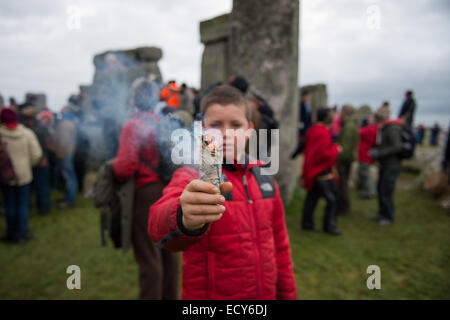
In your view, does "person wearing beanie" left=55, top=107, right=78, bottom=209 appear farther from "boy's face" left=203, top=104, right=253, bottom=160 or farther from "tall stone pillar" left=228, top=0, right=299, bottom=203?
"boy's face" left=203, top=104, right=253, bottom=160

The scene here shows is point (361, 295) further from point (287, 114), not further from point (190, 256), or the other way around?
point (287, 114)

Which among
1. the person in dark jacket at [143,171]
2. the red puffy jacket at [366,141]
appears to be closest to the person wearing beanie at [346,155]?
the red puffy jacket at [366,141]

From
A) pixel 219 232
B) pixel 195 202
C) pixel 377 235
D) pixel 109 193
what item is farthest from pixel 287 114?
pixel 195 202

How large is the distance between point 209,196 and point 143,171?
1890 millimetres

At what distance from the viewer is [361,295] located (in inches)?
131

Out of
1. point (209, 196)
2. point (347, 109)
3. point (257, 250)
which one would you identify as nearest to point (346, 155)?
point (347, 109)

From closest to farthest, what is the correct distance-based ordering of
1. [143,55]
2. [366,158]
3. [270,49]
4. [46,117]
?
[270,49]
[46,117]
[366,158]
[143,55]

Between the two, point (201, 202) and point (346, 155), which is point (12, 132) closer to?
point (201, 202)

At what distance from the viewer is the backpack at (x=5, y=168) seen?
14.4 feet

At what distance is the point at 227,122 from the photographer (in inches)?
59.2

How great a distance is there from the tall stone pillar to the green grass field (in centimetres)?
214

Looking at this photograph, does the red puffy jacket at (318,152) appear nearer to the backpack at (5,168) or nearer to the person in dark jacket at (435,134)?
the backpack at (5,168)

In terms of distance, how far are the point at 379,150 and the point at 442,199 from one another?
2.95 meters

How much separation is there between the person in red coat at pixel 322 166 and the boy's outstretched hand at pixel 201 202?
13.6ft
